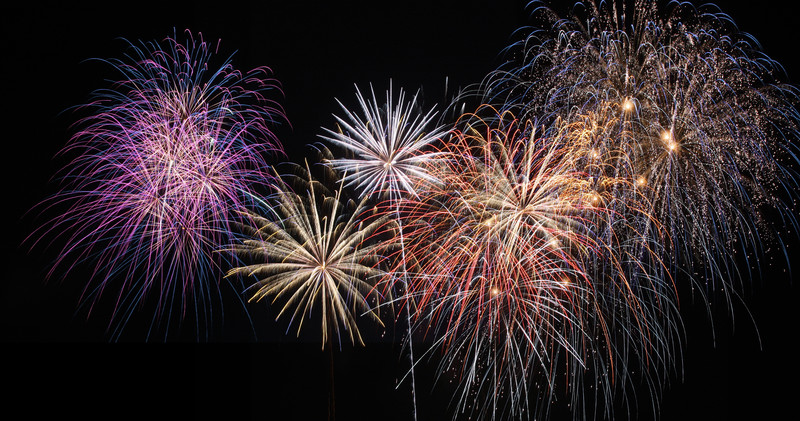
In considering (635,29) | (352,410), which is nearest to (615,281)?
(635,29)

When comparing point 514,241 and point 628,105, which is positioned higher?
point 628,105

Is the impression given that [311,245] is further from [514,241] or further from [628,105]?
[628,105]

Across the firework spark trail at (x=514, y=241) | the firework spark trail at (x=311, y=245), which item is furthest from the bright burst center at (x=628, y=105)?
the firework spark trail at (x=311, y=245)

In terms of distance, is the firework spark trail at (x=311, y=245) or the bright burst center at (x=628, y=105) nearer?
the bright burst center at (x=628, y=105)

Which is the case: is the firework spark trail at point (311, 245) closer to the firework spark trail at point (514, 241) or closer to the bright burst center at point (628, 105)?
the firework spark trail at point (514, 241)

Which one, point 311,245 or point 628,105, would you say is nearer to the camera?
point 628,105

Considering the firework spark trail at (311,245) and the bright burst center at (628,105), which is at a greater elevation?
the bright burst center at (628,105)

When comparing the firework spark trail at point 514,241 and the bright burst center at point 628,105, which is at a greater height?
the bright burst center at point 628,105

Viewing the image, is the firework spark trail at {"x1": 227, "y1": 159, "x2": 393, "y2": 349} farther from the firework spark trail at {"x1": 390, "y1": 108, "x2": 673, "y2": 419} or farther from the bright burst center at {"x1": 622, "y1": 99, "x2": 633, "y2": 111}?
the bright burst center at {"x1": 622, "y1": 99, "x2": 633, "y2": 111}

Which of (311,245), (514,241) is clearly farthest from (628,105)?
(311,245)
